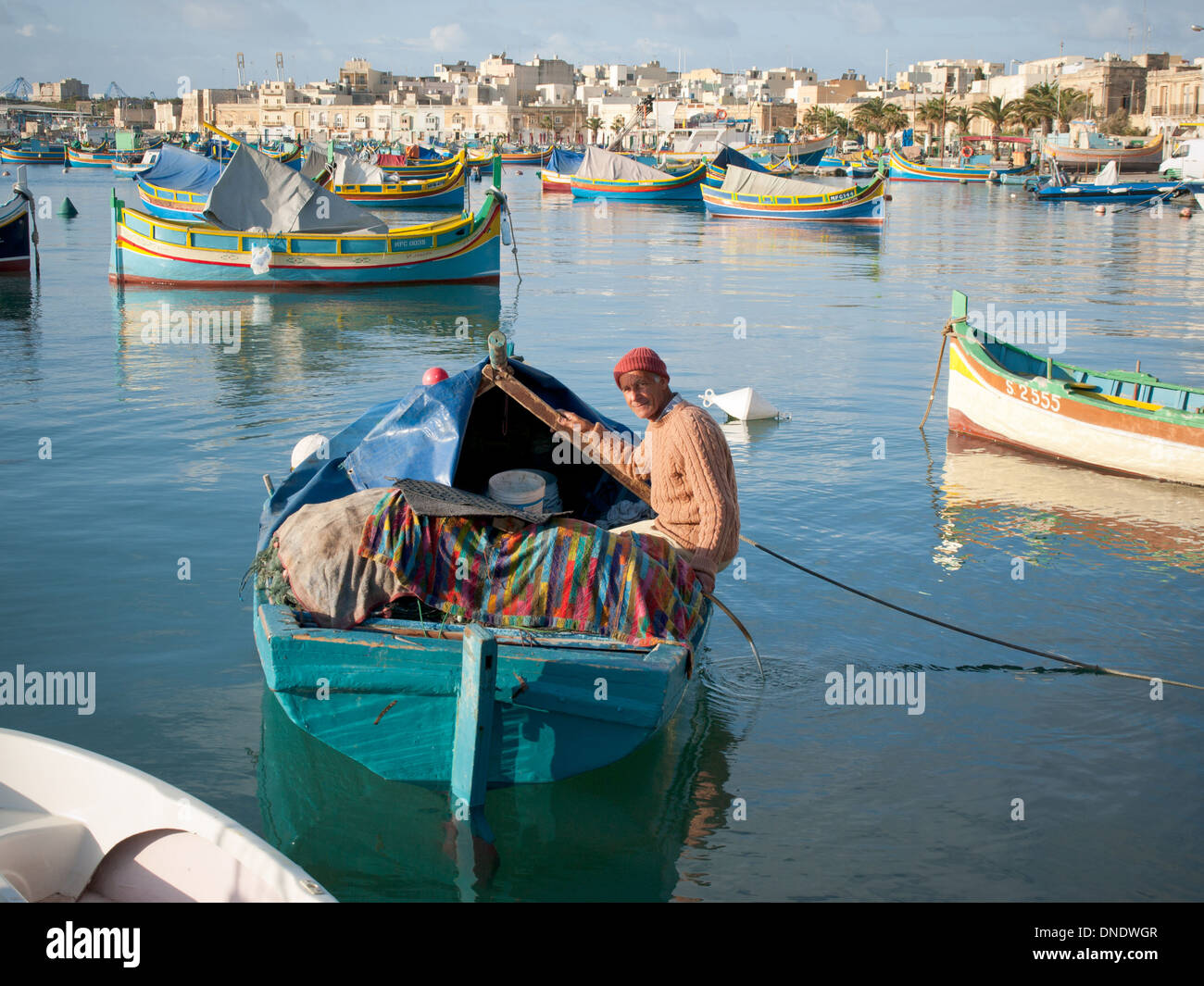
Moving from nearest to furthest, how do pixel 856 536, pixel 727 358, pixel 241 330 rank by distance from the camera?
pixel 856 536 → pixel 727 358 → pixel 241 330

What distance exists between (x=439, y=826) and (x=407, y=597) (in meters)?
1.05

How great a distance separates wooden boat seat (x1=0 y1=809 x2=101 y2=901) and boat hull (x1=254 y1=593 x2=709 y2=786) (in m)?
1.14

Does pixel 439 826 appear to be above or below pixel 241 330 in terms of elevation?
below

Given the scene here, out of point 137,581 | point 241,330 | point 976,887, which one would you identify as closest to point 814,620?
point 976,887

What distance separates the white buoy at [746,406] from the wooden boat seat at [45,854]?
10.2 m

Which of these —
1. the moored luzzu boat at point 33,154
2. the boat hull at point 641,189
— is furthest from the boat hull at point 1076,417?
the moored luzzu boat at point 33,154

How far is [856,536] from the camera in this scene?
30.8ft

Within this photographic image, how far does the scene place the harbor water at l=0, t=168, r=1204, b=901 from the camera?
5.06 metres

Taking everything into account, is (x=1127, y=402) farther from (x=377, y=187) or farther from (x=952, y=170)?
(x=952, y=170)

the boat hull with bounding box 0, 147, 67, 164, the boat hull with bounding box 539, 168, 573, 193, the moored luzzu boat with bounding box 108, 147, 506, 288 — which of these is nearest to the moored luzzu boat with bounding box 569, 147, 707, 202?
the boat hull with bounding box 539, 168, 573, 193

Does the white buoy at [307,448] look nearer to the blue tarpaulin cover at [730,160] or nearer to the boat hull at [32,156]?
the blue tarpaulin cover at [730,160]
